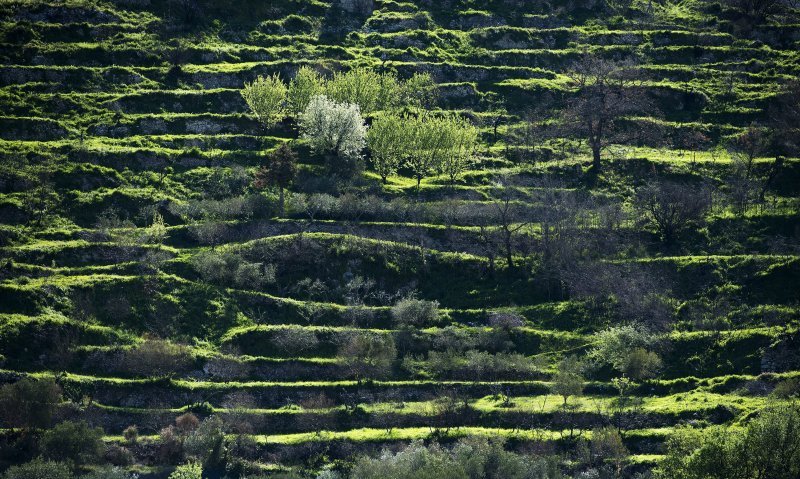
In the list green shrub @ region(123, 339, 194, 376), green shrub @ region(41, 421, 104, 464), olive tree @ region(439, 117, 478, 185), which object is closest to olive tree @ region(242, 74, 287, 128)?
olive tree @ region(439, 117, 478, 185)

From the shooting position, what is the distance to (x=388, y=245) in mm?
125438

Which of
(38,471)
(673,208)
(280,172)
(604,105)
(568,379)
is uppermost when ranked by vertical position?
(604,105)

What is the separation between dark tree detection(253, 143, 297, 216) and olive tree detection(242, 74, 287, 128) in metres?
15.1

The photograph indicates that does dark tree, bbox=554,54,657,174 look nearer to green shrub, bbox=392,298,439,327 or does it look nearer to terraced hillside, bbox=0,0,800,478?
terraced hillside, bbox=0,0,800,478

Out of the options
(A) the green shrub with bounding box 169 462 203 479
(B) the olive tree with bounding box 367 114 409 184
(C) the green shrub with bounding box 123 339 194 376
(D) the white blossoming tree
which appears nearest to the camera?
(A) the green shrub with bounding box 169 462 203 479

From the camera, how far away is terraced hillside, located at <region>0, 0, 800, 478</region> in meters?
99.6

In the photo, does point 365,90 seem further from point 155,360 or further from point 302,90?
point 155,360

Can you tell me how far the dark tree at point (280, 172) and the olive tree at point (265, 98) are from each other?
15.1 m

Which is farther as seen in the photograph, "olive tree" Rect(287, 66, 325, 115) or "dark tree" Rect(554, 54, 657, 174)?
"dark tree" Rect(554, 54, 657, 174)

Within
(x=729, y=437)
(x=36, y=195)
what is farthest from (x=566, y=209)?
(x=36, y=195)

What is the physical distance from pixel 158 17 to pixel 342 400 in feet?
306

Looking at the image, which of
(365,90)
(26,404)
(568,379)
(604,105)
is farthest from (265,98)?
(568,379)

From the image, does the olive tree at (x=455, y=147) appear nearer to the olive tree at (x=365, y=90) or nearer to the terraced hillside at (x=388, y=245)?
the terraced hillside at (x=388, y=245)

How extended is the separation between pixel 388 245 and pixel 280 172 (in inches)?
705
